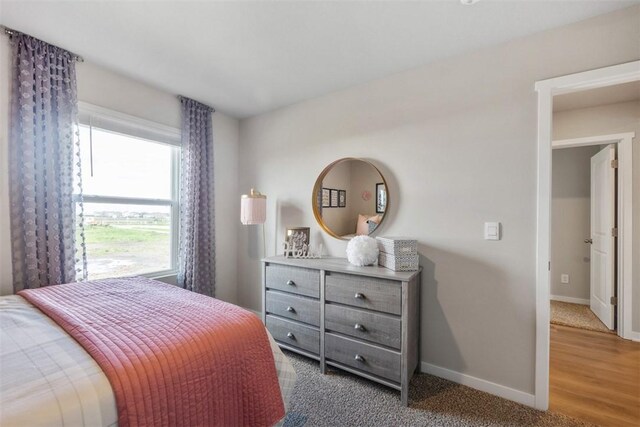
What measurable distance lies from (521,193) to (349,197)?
130cm

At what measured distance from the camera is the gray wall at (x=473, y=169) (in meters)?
1.86

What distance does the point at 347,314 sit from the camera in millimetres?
2074

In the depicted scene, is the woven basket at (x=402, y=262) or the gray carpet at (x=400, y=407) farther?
the woven basket at (x=402, y=262)

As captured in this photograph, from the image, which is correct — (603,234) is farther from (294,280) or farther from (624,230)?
(294,280)

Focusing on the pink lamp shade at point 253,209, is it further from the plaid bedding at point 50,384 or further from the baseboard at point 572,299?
the baseboard at point 572,299

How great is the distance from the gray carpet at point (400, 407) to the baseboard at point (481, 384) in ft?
0.12

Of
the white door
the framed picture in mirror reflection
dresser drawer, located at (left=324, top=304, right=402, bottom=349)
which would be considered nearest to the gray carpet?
dresser drawer, located at (left=324, top=304, right=402, bottom=349)

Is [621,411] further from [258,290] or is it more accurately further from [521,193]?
[258,290]

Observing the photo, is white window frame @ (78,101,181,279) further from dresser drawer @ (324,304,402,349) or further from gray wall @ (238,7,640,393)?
dresser drawer @ (324,304,402,349)

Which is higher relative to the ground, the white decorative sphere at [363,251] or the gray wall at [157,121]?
the gray wall at [157,121]

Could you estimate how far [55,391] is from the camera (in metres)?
0.83

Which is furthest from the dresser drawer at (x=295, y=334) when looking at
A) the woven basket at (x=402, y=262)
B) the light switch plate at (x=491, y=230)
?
the light switch plate at (x=491, y=230)

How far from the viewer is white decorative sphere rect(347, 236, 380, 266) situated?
2.20 m

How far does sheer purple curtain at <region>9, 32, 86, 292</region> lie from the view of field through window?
8.4 inches
